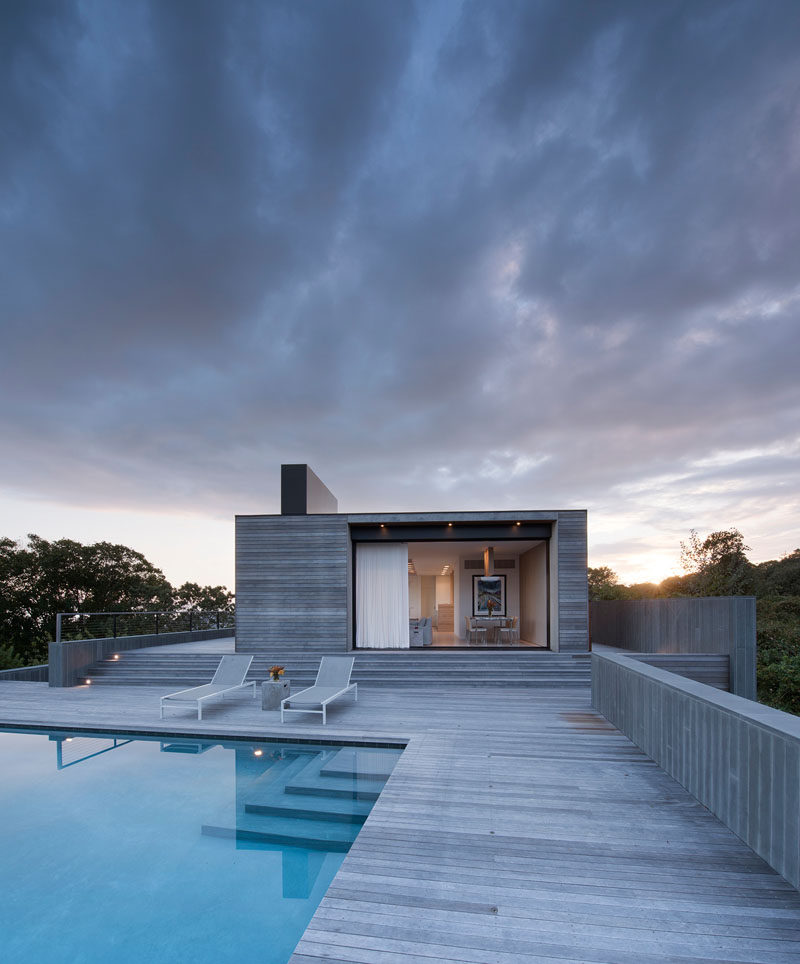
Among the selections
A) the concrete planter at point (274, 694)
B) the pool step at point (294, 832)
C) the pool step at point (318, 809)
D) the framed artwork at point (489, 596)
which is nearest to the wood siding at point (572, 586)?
the framed artwork at point (489, 596)

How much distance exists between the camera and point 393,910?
8.39 feet

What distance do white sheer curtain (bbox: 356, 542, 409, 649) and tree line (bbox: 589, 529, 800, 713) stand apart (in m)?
9.92

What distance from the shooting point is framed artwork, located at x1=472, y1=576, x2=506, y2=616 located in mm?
14672

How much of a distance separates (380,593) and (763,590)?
17386mm

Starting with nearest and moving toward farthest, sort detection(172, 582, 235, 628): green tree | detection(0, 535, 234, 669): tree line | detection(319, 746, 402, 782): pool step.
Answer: detection(319, 746, 402, 782): pool step < detection(0, 535, 234, 669): tree line < detection(172, 582, 235, 628): green tree

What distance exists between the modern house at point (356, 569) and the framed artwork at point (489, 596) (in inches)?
84.7

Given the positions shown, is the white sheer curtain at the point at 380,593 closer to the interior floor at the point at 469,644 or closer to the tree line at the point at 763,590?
the interior floor at the point at 469,644

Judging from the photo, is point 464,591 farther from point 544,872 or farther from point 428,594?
point 544,872


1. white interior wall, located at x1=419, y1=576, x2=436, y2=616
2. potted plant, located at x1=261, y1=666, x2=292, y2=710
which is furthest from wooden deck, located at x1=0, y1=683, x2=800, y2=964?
white interior wall, located at x1=419, y1=576, x2=436, y2=616

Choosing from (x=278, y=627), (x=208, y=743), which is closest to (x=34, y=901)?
(x=208, y=743)

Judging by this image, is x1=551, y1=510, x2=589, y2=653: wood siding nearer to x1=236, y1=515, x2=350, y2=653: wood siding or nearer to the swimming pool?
x1=236, y1=515, x2=350, y2=653: wood siding

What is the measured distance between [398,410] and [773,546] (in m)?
20.8

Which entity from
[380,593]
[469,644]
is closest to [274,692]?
[380,593]

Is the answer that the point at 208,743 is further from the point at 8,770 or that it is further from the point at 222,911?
the point at 222,911
